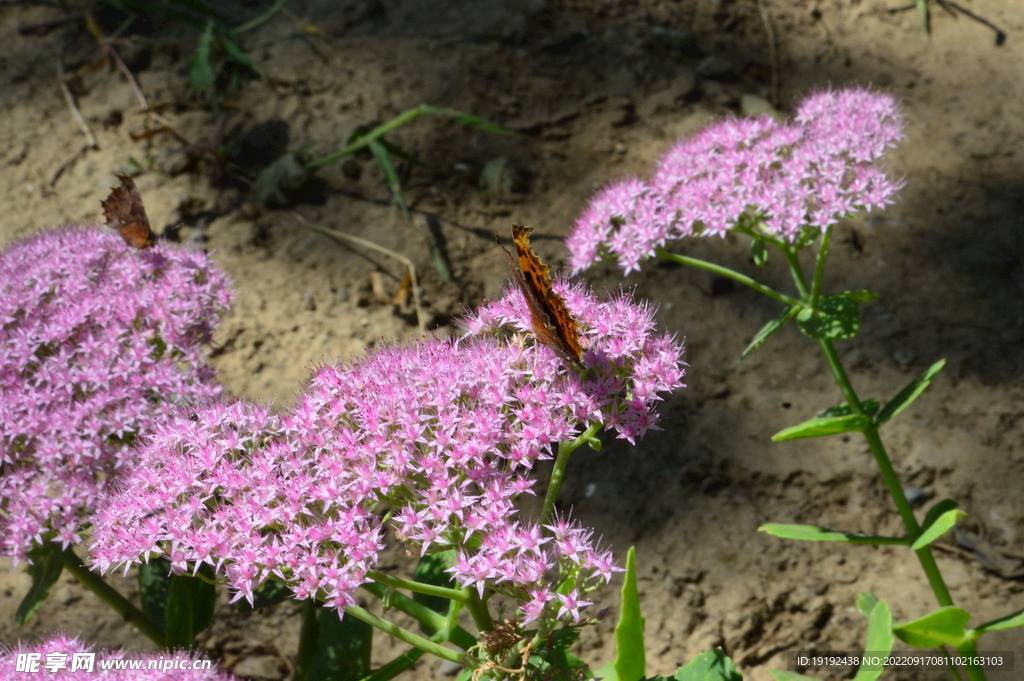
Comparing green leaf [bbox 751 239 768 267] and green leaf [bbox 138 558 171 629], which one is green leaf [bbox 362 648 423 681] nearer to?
green leaf [bbox 138 558 171 629]

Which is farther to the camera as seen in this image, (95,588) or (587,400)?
(95,588)

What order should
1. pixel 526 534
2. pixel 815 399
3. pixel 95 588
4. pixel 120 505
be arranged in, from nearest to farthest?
pixel 526 534 < pixel 120 505 < pixel 95 588 < pixel 815 399

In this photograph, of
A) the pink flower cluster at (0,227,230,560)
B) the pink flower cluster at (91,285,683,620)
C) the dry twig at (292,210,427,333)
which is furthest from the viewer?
the dry twig at (292,210,427,333)

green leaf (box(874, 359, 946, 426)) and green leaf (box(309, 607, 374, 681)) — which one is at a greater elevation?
green leaf (box(874, 359, 946, 426))

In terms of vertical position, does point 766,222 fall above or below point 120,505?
above

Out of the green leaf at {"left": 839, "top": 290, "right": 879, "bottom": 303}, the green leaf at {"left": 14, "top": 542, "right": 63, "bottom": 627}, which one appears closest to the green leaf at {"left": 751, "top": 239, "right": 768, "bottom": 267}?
the green leaf at {"left": 839, "top": 290, "right": 879, "bottom": 303}

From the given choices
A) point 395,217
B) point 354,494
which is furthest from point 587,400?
point 395,217

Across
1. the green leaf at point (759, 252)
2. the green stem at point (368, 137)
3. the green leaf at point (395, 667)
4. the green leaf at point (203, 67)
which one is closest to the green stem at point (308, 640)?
the green leaf at point (395, 667)

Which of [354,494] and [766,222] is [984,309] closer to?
[766,222]
